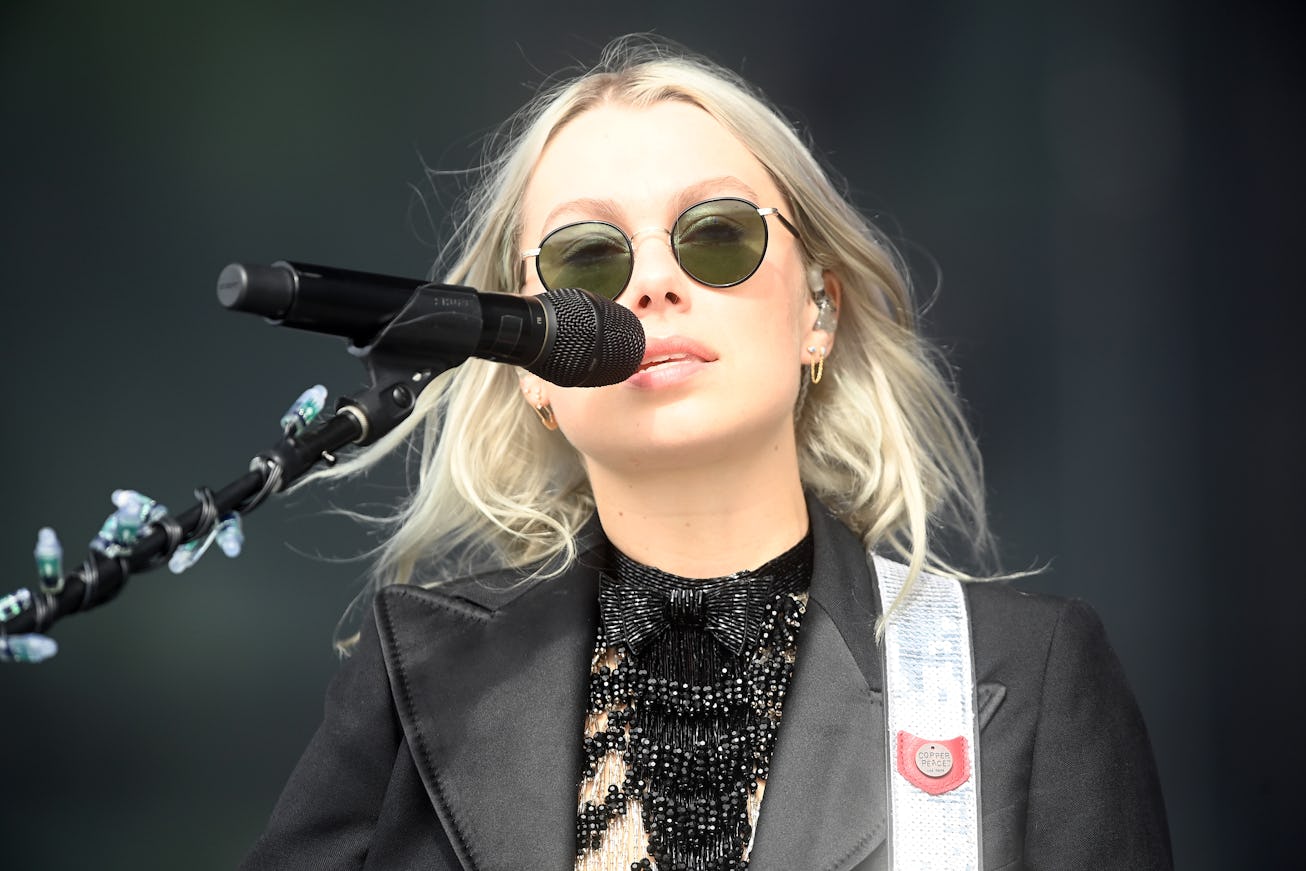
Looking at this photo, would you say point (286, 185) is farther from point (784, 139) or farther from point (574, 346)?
point (574, 346)

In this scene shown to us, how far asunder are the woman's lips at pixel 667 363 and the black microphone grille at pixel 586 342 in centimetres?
34

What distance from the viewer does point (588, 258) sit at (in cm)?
245

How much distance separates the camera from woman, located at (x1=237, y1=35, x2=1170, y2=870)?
2.33 meters

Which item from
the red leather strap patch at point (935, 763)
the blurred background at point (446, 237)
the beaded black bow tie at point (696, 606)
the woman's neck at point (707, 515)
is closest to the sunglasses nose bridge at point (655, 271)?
the woman's neck at point (707, 515)

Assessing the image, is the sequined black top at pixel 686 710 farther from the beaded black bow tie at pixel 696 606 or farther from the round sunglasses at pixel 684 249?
the round sunglasses at pixel 684 249

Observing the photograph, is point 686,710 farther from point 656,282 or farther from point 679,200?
point 679,200

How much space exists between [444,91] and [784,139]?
1.34m

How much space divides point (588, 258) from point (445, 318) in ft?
2.47

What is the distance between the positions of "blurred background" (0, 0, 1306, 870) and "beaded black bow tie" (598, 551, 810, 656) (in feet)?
3.29

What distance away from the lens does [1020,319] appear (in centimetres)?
360

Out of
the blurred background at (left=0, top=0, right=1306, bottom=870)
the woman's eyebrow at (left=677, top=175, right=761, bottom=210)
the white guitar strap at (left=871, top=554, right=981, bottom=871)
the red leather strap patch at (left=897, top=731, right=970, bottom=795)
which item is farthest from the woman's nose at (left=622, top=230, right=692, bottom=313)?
the blurred background at (left=0, top=0, right=1306, bottom=870)

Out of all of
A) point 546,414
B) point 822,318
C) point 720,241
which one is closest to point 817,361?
point 822,318

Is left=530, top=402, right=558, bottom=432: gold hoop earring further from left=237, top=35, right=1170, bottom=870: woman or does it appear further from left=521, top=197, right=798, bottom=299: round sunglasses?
left=521, top=197, right=798, bottom=299: round sunglasses

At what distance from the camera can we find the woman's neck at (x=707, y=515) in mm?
2531
